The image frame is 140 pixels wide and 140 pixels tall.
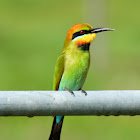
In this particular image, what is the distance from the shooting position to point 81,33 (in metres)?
2.59

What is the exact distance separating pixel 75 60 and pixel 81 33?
128 millimetres

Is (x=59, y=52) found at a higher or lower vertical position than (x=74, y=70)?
lower

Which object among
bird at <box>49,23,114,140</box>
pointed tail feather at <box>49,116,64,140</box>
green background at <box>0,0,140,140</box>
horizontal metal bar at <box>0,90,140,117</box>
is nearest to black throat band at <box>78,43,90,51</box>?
bird at <box>49,23,114,140</box>

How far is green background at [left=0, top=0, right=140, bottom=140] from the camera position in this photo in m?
4.99

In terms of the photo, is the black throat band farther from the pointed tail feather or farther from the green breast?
the pointed tail feather

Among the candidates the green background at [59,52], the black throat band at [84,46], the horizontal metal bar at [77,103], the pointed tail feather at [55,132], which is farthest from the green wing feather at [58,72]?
the green background at [59,52]

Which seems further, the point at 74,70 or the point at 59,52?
the point at 59,52

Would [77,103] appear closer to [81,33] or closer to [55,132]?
[55,132]

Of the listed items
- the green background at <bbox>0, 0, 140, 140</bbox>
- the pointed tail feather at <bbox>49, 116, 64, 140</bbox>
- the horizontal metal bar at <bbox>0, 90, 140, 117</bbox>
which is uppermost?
the horizontal metal bar at <bbox>0, 90, 140, 117</bbox>

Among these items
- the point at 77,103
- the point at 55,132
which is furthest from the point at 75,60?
the point at 77,103

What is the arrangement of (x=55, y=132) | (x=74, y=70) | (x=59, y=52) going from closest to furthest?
(x=55, y=132) → (x=74, y=70) → (x=59, y=52)

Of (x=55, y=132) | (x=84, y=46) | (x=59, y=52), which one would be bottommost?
(x=59, y=52)

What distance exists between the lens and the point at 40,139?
4.52m

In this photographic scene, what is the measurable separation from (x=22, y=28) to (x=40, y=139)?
6.50 meters
